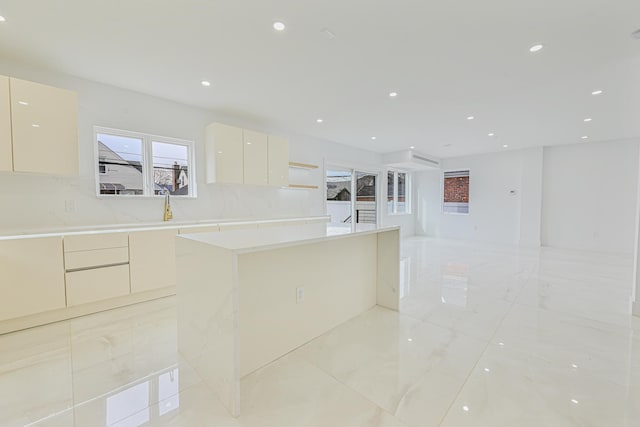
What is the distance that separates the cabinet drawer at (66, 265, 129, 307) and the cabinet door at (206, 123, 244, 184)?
1.68 metres

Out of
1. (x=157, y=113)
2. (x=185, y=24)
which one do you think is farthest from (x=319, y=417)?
(x=157, y=113)

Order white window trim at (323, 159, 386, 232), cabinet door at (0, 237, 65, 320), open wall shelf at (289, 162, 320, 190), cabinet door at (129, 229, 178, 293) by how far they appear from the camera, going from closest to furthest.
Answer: cabinet door at (0, 237, 65, 320), cabinet door at (129, 229, 178, 293), open wall shelf at (289, 162, 320, 190), white window trim at (323, 159, 386, 232)

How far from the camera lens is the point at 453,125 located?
502 centimetres

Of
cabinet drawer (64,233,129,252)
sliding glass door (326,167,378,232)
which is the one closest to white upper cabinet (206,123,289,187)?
cabinet drawer (64,233,129,252)

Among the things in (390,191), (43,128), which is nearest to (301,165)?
(43,128)

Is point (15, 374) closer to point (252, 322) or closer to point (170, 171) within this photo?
point (252, 322)

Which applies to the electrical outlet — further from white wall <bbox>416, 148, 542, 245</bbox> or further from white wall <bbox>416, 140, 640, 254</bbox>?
white wall <bbox>416, 140, 640, 254</bbox>

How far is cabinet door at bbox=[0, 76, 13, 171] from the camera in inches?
96.7

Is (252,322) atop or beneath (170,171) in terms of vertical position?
beneath

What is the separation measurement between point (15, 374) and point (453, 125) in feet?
20.0

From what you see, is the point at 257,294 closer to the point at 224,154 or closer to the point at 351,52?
the point at 351,52

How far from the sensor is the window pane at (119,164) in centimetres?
335

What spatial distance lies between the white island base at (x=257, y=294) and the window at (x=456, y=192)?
664 centimetres

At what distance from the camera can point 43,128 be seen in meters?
2.66
